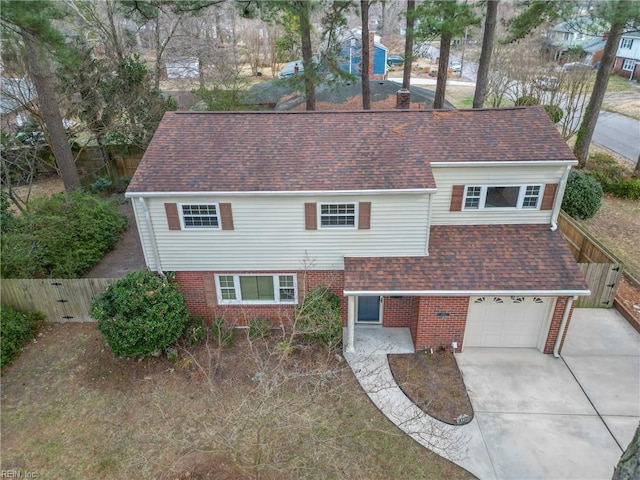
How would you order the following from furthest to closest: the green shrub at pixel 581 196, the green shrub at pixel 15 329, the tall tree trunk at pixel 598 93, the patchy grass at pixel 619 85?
1. the patchy grass at pixel 619 85
2. the tall tree trunk at pixel 598 93
3. the green shrub at pixel 581 196
4. the green shrub at pixel 15 329

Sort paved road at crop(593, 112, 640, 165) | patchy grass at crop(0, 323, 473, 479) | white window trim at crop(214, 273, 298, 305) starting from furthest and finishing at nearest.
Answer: paved road at crop(593, 112, 640, 165)
white window trim at crop(214, 273, 298, 305)
patchy grass at crop(0, 323, 473, 479)

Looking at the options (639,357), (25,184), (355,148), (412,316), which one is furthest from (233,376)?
(25,184)

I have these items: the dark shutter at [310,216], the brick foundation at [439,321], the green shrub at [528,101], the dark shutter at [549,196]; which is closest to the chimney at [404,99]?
the dark shutter at [549,196]

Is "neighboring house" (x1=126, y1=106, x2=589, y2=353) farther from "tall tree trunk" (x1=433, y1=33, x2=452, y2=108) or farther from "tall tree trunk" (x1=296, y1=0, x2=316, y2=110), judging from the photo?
"tall tree trunk" (x1=433, y1=33, x2=452, y2=108)

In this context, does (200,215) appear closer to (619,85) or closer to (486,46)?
(486,46)

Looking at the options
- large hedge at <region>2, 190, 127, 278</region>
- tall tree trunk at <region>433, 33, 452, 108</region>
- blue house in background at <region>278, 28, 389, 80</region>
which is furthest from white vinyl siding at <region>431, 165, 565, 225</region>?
blue house in background at <region>278, 28, 389, 80</region>

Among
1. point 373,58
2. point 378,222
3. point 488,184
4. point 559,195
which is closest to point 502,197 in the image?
point 488,184

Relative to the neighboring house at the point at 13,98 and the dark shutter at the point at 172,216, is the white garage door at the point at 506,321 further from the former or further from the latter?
the neighboring house at the point at 13,98
